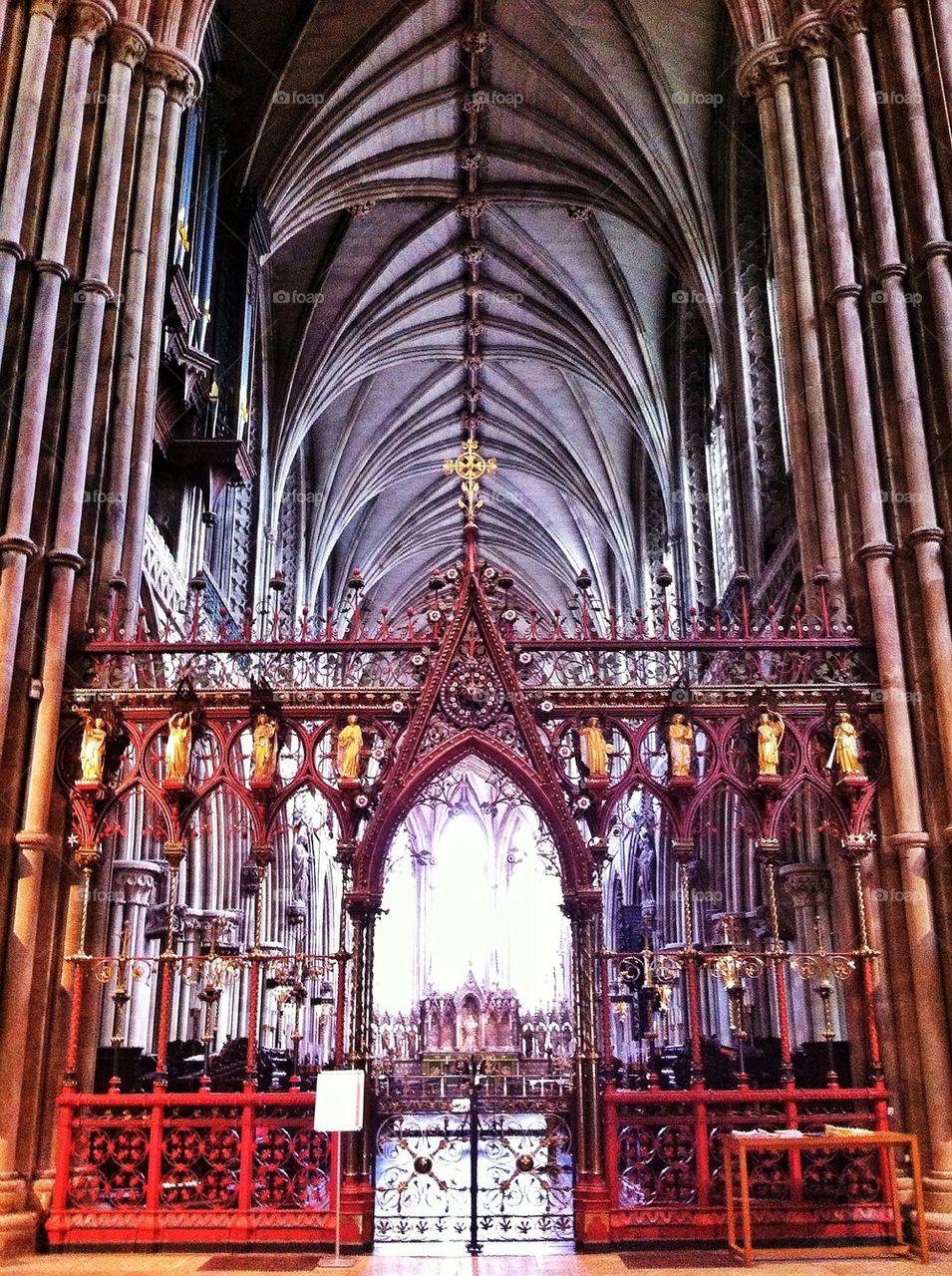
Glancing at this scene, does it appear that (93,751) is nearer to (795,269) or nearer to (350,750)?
(350,750)

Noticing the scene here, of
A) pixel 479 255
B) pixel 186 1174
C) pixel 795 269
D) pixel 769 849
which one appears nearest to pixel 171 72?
pixel 795 269

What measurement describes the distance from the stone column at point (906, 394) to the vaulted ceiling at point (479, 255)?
8638 millimetres

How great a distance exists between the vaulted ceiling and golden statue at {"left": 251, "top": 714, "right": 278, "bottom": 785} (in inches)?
508

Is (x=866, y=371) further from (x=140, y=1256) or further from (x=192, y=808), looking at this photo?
(x=140, y=1256)

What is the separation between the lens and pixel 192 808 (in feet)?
30.5

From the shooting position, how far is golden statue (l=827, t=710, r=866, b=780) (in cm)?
908

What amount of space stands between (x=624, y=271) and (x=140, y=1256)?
20.2 metres

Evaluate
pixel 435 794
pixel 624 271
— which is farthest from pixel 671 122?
pixel 435 794

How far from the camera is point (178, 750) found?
30.0ft

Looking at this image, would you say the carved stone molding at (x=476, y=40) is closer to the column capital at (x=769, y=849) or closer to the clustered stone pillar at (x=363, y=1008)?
the column capital at (x=769, y=849)

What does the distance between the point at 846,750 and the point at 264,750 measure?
4351 millimetres

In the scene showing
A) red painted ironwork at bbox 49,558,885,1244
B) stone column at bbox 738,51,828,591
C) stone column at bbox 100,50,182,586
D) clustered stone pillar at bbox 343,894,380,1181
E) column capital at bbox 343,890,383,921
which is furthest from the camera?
stone column at bbox 738,51,828,591

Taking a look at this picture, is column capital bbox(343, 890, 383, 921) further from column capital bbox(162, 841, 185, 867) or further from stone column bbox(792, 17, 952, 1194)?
stone column bbox(792, 17, 952, 1194)

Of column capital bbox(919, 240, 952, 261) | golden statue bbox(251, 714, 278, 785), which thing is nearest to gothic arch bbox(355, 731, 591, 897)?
golden statue bbox(251, 714, 278, 785)
